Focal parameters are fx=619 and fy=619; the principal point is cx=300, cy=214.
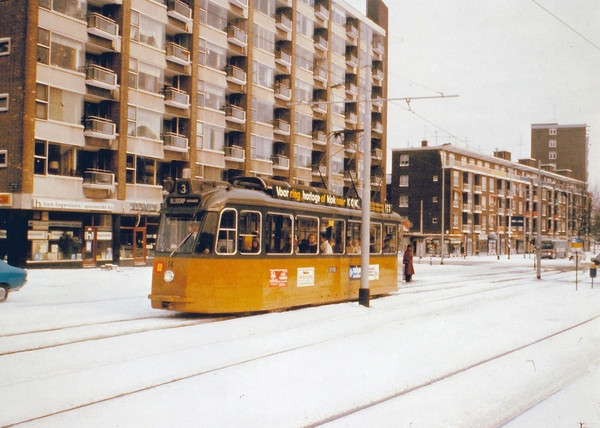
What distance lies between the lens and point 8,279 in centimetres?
1556

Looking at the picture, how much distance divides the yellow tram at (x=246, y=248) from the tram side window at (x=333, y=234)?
3cm

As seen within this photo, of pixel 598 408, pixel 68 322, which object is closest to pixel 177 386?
pixel 598 408

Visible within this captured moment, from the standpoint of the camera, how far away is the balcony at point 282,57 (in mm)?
47809

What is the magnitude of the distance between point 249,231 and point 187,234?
4.70 feet

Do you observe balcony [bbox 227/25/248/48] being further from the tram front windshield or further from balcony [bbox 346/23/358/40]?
the tram front windshield

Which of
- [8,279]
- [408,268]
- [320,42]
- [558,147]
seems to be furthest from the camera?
[558,147]

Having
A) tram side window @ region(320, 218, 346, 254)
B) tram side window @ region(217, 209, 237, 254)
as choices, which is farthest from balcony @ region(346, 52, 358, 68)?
tram side window @ region(217, 209, 237, 254)

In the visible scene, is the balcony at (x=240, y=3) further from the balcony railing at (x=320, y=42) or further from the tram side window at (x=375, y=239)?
the tram side window at (x=375, y=239)

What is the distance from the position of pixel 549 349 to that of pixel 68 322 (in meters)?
9.12

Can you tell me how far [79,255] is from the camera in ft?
108

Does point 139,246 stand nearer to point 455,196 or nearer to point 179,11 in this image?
point 179,11

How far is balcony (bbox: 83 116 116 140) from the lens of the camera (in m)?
32.8

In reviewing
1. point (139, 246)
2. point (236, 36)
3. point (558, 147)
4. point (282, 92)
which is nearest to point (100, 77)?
point (139, 246)

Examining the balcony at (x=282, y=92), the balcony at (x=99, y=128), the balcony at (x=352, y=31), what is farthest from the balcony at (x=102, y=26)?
the balcony at (x=352, y=31)
